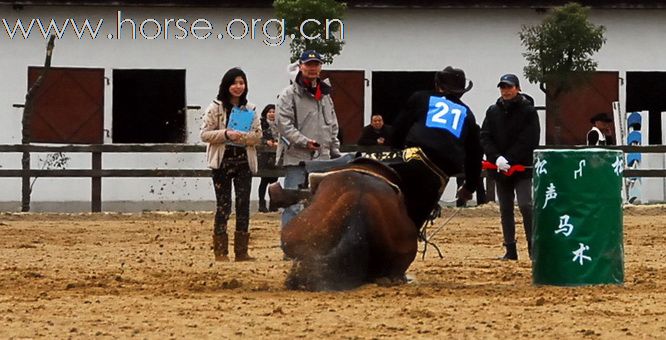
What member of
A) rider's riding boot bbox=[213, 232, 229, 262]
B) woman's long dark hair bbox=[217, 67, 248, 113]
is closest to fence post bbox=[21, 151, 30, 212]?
woman's long dark hair bbox=[217, 67, 248, 113]

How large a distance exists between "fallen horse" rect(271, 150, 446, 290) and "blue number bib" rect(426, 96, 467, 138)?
0.72 metres

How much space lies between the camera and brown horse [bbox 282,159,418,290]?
1142cm

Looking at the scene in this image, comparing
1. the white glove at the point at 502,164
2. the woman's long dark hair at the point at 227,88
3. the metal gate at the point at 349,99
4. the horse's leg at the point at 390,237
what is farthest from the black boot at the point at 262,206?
the horse's leg at the point at 390,237

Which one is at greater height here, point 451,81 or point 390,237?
point 451,81

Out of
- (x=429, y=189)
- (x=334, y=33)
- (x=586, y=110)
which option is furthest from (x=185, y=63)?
(x=429, y=189)

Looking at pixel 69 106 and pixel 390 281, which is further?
pixel 69 106

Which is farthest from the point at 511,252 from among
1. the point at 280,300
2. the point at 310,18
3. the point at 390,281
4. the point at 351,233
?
the point at 310,18

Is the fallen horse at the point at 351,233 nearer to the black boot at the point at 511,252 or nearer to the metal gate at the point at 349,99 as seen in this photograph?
the black boot at the point at 511,252

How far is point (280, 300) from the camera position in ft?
35.8

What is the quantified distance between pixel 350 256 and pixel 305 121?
11.4ft

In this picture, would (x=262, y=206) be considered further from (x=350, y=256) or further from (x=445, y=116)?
(x=350, y=256)

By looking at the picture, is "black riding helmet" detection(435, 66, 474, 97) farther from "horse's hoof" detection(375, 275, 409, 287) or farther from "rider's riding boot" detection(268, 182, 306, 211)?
"horse's hoof" detection(375, 275, 409, 287)

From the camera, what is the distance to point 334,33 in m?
31.5

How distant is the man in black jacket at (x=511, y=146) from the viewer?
15.5 m
